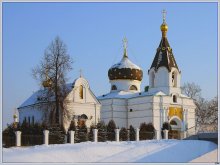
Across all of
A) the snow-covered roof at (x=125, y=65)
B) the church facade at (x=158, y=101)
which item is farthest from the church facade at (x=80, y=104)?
the snow-covered roof at (x=125, y=65)

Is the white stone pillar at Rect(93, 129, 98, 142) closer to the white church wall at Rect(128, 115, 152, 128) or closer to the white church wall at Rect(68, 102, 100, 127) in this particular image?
the white church wall at Rect(68, 102, 100, 127)

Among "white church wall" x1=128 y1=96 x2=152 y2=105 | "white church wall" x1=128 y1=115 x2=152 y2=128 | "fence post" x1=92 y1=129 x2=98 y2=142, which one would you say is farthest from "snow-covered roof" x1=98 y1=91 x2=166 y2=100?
"fence post" x1=92 y1=129 x2=98 y2=142

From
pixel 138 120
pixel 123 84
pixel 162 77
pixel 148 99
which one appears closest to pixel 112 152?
pixel 148 99

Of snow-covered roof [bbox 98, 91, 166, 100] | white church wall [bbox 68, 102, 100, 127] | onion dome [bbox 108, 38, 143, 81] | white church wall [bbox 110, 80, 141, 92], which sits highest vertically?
onion dome [bbox 108, 38, 143, 81]

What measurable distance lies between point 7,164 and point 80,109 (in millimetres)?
18678

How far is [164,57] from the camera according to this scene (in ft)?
134

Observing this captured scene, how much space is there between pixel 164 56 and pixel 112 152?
22.1 m

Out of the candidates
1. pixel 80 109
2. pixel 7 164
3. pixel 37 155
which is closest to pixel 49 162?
pixel 37 155

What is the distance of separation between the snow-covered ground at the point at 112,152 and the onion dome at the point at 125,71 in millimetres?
19709

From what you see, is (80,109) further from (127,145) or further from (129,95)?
(127,145)

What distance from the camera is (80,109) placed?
33875 mm

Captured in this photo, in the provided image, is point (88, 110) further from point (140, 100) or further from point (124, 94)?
point (124, 94)

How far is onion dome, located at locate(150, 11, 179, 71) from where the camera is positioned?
1591 inches

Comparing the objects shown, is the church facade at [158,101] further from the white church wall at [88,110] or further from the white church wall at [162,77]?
the white church wall at [88,110]
